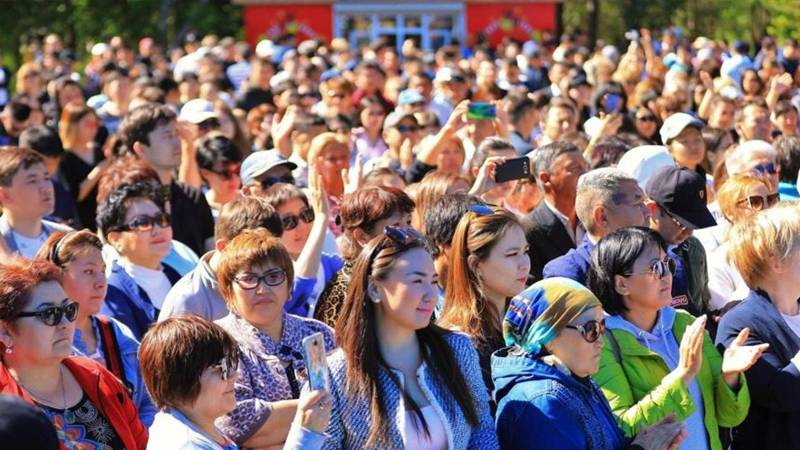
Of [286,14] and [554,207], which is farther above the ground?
[554,207]

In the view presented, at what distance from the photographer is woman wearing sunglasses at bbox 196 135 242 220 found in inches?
340

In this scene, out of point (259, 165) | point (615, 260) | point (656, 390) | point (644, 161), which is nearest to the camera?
point (656, 390)

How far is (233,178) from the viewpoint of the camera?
869cm

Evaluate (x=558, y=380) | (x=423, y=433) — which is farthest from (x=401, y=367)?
(x=558, y=380)

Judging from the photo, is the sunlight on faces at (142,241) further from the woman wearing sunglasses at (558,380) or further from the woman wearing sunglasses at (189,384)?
the woman wearing sunglasses at (558,380)

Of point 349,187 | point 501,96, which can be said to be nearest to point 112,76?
point 501,96

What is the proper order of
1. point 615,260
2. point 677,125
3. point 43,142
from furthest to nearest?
point 43,142 → point 677,125 → point 615,260

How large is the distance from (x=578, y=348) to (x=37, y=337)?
181cm

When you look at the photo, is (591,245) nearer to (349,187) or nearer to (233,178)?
(349,187)

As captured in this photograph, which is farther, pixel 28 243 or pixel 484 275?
pixel 28 243

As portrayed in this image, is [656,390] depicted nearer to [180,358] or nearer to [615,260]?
[615,260]

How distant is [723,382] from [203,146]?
4.56 metres

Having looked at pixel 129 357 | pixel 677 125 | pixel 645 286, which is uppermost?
pixel 645 286

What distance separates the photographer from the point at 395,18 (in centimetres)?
3675
